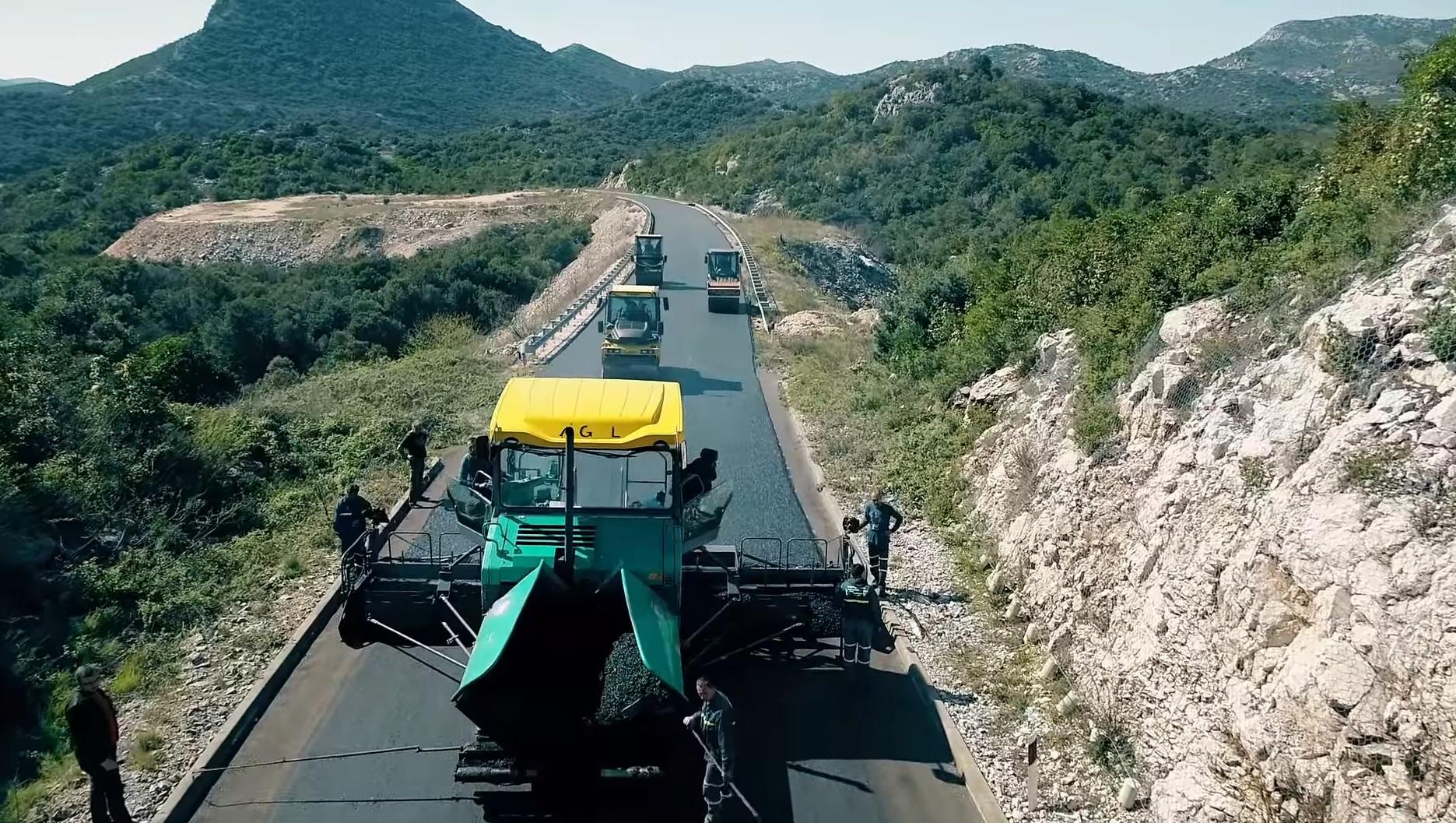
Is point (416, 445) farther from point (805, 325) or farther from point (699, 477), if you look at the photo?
point (805, 325)

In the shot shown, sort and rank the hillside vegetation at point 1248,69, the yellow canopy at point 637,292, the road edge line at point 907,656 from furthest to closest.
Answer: the hillside vegetation at point 1248,69, the yellow canopy at point 637,292, the road edge line at point 907,656

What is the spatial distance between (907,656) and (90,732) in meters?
7.74

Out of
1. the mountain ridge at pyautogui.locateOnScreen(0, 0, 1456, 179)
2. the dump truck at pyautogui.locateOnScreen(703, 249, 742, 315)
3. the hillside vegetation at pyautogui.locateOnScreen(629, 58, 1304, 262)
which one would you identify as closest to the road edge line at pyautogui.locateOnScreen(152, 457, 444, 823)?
the dump truck at pyautogui.locateOnScreen(703, 249, 742, 315)

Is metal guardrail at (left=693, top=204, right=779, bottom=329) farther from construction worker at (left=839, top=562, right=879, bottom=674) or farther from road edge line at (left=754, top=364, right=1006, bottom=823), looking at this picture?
construction worker at (left=839, top=562, right=879, bottom=674)

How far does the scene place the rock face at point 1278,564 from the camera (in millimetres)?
6488

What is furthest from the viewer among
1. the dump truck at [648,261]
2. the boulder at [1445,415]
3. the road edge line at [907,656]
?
the dump truck at [648,261]

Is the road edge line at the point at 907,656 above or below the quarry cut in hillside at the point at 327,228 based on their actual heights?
below

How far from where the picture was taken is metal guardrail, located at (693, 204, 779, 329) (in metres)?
30.1

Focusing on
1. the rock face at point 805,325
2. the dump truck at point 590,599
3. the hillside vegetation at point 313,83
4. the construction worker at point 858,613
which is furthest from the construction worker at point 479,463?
the hillside vegetation at point 313,83

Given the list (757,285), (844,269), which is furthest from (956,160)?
(757,285)

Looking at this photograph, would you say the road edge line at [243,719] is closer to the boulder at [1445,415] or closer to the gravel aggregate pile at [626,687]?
the gravel aggregate pile at [626,687]

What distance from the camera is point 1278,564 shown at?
7.75 m

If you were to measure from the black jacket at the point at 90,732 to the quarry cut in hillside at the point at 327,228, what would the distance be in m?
46.4

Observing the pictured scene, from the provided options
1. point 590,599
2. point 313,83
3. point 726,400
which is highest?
point 313,83
